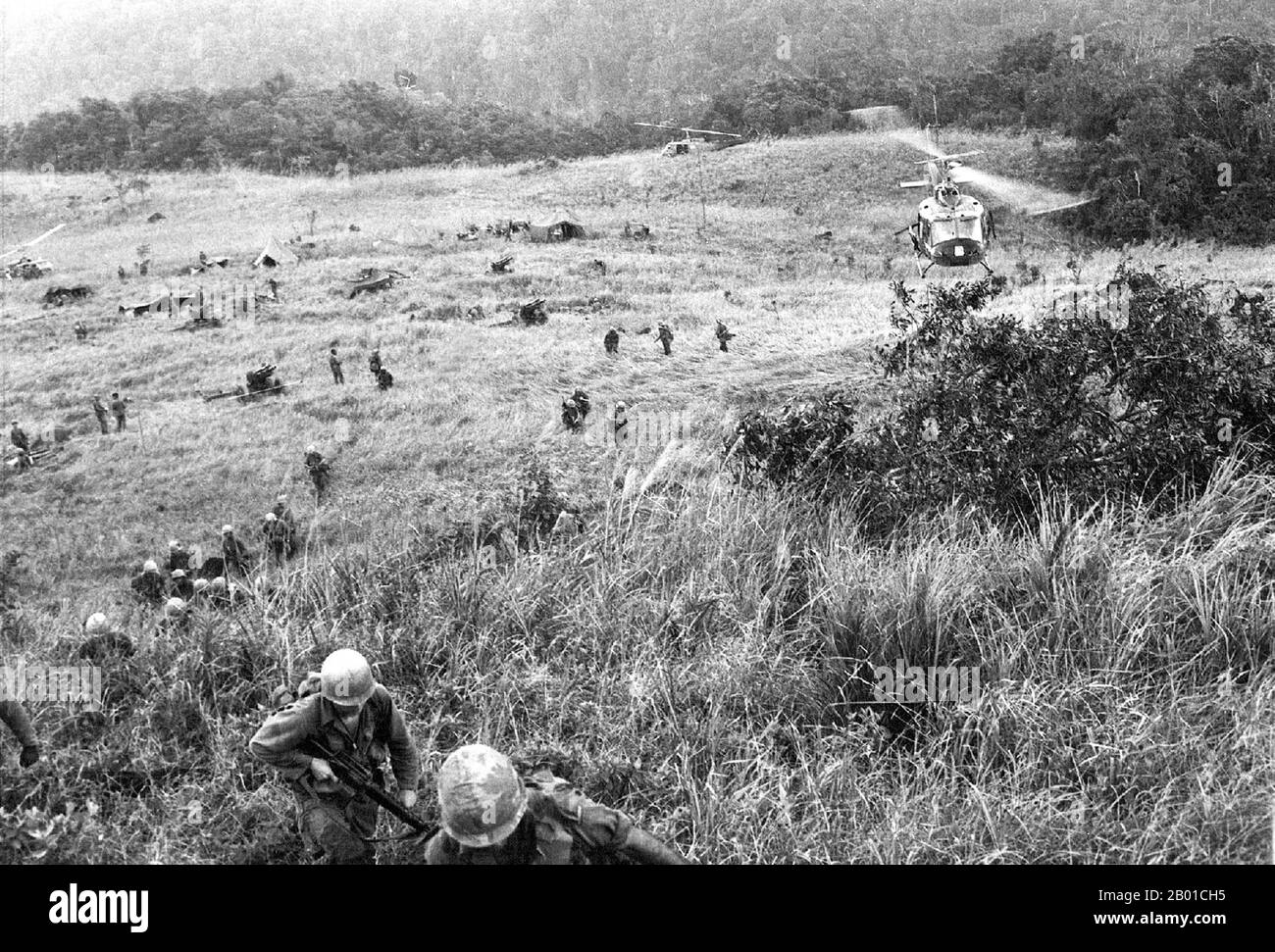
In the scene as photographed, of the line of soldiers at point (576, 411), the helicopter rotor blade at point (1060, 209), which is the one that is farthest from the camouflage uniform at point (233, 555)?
the helicopter rotor blade at point (1060, 209)

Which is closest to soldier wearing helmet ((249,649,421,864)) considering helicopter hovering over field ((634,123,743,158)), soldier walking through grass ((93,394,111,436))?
soldier walking through grass ((93,394,111,436))

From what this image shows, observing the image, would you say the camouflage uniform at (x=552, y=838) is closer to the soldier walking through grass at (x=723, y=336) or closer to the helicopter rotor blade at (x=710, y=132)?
the soldier walking through grass at (x=723, y=336)

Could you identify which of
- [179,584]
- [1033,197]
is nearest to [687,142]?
[1033,197]

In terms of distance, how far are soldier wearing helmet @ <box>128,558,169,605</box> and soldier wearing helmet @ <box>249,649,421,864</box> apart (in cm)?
439

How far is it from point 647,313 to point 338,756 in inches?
490

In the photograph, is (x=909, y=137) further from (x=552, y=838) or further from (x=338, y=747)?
(x=552, y=838)

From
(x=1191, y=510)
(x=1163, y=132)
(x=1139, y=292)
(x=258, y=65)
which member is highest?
(x=258, y=65)

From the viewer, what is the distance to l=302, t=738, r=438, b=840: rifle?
13.1ft

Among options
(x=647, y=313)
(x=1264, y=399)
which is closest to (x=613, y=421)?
(x=647, y=313)

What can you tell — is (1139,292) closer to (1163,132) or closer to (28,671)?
(28,671)

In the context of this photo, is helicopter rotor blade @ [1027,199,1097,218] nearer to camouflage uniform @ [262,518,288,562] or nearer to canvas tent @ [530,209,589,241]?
canvas tent @ [530,209,589,241]

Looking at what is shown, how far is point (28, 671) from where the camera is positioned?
5.36 m

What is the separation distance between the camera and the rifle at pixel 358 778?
4000mm

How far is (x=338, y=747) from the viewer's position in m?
4.03
